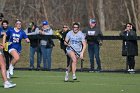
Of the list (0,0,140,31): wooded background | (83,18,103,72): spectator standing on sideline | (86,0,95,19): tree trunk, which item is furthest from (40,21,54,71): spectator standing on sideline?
(86,0,95,19): tree trunk

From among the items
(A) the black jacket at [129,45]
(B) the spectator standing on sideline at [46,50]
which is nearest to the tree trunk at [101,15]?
(B) the spectator standing on sideline at [46,50]

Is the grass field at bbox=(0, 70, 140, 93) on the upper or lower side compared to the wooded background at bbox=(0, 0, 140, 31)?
lower

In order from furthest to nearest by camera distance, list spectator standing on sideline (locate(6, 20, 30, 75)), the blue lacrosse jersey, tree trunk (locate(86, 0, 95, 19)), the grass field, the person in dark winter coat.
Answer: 1. tree trunk (locate(86, 0, 95, 19))
2. the person in dark winter coat
3. the blue lacrosse jersey
4. spectator standing on sideline (locate(6, 20, 30, 75))
5. the grass field

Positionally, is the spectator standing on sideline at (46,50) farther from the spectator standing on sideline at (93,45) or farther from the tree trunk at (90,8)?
the tree trunk at (90,8)

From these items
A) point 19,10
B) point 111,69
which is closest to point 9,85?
point 111,69

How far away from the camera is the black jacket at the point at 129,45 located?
24.1 meters

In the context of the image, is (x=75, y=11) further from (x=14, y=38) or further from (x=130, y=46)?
(x=14, y=38)

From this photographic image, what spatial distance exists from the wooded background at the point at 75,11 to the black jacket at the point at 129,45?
3547 cm

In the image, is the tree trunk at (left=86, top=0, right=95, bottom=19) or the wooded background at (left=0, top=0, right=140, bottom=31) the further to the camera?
the tree trunk at (left=86, top=0, right=95, bottom=19)

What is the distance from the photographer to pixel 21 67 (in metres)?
26.7

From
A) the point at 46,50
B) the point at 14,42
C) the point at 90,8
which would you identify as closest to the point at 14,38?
the point at 14,42

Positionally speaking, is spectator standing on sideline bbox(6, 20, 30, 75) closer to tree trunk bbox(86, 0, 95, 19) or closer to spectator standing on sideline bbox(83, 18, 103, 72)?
spectator standing on sideline bbox(83, 18, 103, 72)

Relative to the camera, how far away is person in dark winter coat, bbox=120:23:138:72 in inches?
948

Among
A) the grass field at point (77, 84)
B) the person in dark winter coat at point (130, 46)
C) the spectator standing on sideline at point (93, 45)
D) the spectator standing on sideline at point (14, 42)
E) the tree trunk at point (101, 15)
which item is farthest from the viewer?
the tree trunk at point (101, 15)
